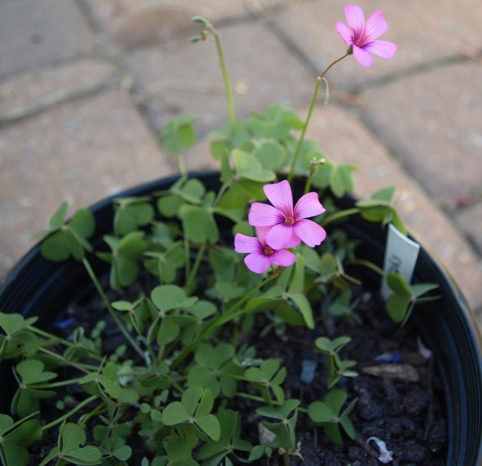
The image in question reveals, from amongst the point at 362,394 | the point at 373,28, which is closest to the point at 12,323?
the point at 362,394

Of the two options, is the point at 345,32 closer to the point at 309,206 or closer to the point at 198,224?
the point at 309,206

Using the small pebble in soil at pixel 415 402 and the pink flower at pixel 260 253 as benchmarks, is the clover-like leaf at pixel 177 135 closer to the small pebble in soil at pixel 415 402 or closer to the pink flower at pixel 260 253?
the pink flower at pixel 260 253

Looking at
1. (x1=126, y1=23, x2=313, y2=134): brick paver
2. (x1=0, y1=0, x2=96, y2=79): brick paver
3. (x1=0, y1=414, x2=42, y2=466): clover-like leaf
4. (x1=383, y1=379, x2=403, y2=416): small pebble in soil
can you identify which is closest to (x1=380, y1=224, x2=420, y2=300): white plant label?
(x1=383, y1=379, x2=403, y2=416): small pebble in soil

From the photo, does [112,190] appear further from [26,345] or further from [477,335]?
[477,335]

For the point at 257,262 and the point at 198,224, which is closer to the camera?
the point at 257,262

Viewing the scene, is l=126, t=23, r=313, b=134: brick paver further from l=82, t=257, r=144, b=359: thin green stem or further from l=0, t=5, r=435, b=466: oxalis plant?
l=82, t=257, r=144, b=359: thin green stem

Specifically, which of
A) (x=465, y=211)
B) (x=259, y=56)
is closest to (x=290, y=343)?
(x=465, y=211)

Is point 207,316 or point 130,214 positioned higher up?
point 130,214
